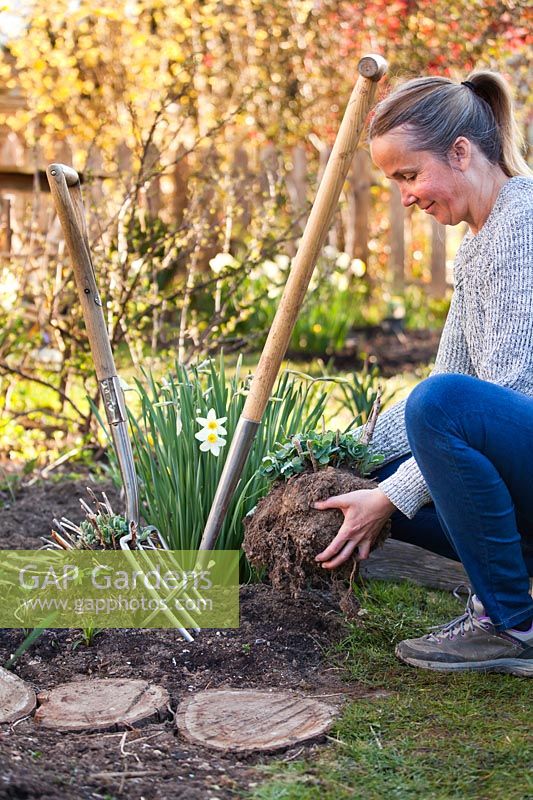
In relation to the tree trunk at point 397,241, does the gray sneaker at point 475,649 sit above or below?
below

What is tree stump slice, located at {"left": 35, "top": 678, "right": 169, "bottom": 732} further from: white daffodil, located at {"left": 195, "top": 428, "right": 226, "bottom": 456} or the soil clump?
white daffodil, located at {"left": 195, "top": 428, "right": 226, "bottom": 456}

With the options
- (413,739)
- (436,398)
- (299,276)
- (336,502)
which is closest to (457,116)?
(299,276)

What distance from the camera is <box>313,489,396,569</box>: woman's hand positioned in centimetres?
194

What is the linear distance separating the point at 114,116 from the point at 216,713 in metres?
6.05

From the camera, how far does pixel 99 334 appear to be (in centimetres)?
219

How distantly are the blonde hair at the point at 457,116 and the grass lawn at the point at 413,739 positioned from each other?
1.06m

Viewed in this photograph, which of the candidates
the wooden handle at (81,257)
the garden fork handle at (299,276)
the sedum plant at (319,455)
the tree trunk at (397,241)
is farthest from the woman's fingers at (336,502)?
the tree trunk at (397,241)

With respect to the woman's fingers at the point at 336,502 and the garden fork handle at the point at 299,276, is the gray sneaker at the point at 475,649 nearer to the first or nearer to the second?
the woman's fingers at the point at 336,502

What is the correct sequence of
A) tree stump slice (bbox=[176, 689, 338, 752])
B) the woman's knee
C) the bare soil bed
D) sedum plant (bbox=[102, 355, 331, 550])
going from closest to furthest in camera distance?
1. the bare soil bed
2. tree stump slice (bbox=[176, 689, 338, 752])
3. the woman's knee
4. sedum plant (bbox=[102, 355, 331, 550])

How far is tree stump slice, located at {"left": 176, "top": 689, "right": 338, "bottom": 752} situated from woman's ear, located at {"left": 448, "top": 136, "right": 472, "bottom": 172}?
1.12 meters

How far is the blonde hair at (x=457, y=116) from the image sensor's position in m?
2.00

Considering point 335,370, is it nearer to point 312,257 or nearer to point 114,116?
point 114,116

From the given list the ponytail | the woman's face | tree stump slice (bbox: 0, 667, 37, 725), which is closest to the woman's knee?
the woman's face

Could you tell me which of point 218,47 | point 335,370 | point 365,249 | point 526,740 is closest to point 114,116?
point 218,47
